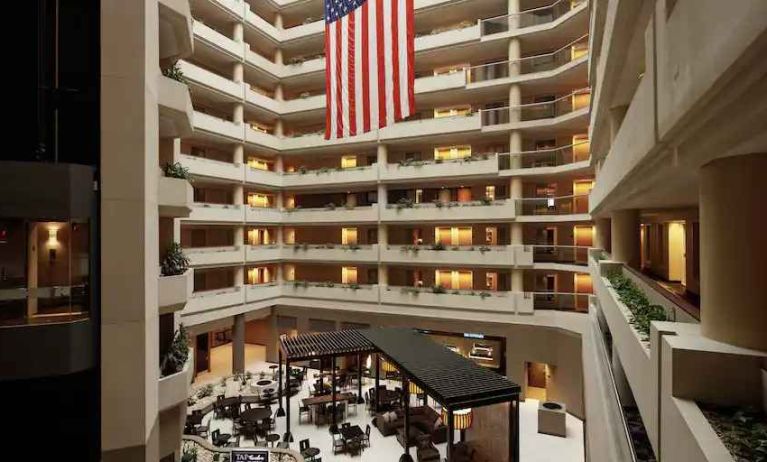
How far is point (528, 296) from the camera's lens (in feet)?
75.7

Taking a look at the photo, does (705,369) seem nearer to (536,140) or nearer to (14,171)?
(14,171)

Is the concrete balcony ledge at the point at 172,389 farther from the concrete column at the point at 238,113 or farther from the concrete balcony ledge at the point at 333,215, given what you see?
the concrete column at the point at 238,113

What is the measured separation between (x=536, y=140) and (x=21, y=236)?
23734 millimetres

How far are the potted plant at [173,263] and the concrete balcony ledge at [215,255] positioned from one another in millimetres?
10215

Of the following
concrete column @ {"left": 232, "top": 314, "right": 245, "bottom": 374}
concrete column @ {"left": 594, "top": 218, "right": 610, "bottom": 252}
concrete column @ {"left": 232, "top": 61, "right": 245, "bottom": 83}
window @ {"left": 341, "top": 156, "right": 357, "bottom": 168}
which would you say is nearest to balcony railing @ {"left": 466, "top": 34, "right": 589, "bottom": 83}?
concrete column @ {"left": 594, "top": 218, "right": 610, "bottom": 252}

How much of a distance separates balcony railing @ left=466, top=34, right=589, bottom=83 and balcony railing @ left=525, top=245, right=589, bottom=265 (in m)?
9.38

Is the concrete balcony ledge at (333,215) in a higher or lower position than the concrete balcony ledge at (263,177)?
lower

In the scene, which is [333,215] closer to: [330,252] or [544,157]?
[330,252]

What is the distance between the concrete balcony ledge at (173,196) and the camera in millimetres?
12078

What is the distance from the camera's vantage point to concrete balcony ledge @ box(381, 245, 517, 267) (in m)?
24.1

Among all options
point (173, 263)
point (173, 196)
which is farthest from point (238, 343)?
point (173, 196)

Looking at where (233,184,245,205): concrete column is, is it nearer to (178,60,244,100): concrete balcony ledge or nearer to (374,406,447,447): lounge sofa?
(178,60,244,100): concrete balcony ledge

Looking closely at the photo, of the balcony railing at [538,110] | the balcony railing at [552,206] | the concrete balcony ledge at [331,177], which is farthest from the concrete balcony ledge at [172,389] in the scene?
the balcony railing at [538,110]

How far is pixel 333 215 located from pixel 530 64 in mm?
14379
